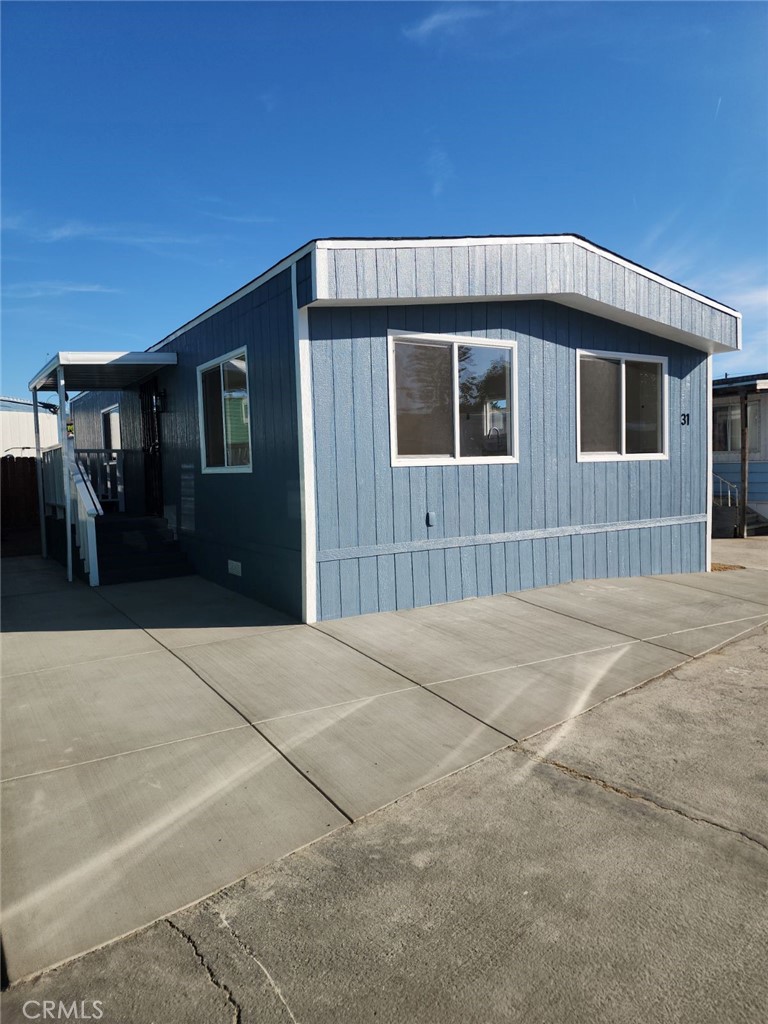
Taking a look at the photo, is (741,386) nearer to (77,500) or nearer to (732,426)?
(732,426)

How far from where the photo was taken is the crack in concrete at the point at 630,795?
2.53m

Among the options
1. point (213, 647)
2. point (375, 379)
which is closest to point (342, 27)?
point (375, 379)

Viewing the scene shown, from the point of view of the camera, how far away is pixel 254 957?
1.94 meters

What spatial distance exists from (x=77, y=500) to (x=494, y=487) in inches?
207

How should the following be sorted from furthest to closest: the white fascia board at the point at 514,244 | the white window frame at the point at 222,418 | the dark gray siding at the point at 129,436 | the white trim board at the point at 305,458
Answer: the dark gray siding at the point at 129,436 → the white window frame at the point at 222,418 → the white trim board at the point at 305,458 → the white fascia board at the point at 514,244

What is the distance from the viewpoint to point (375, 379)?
19.7 feet

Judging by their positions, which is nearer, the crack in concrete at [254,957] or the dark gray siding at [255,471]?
the crack in concrete at [254,957]

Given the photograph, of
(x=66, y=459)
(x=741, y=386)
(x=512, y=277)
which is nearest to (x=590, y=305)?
(x=512, y=277)

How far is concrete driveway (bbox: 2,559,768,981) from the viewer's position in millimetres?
2404

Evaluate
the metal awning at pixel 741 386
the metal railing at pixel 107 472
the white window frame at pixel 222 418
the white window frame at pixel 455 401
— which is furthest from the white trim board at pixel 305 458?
the metal awning at pixel 741 386

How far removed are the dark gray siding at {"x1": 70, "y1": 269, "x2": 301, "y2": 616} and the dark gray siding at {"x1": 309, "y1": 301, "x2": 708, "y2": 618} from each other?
15.2 inches

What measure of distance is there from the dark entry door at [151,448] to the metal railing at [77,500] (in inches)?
52.8

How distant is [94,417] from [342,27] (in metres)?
9.50

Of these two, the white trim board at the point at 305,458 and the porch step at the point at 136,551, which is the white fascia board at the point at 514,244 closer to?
the white trim board at the point at 305,458
